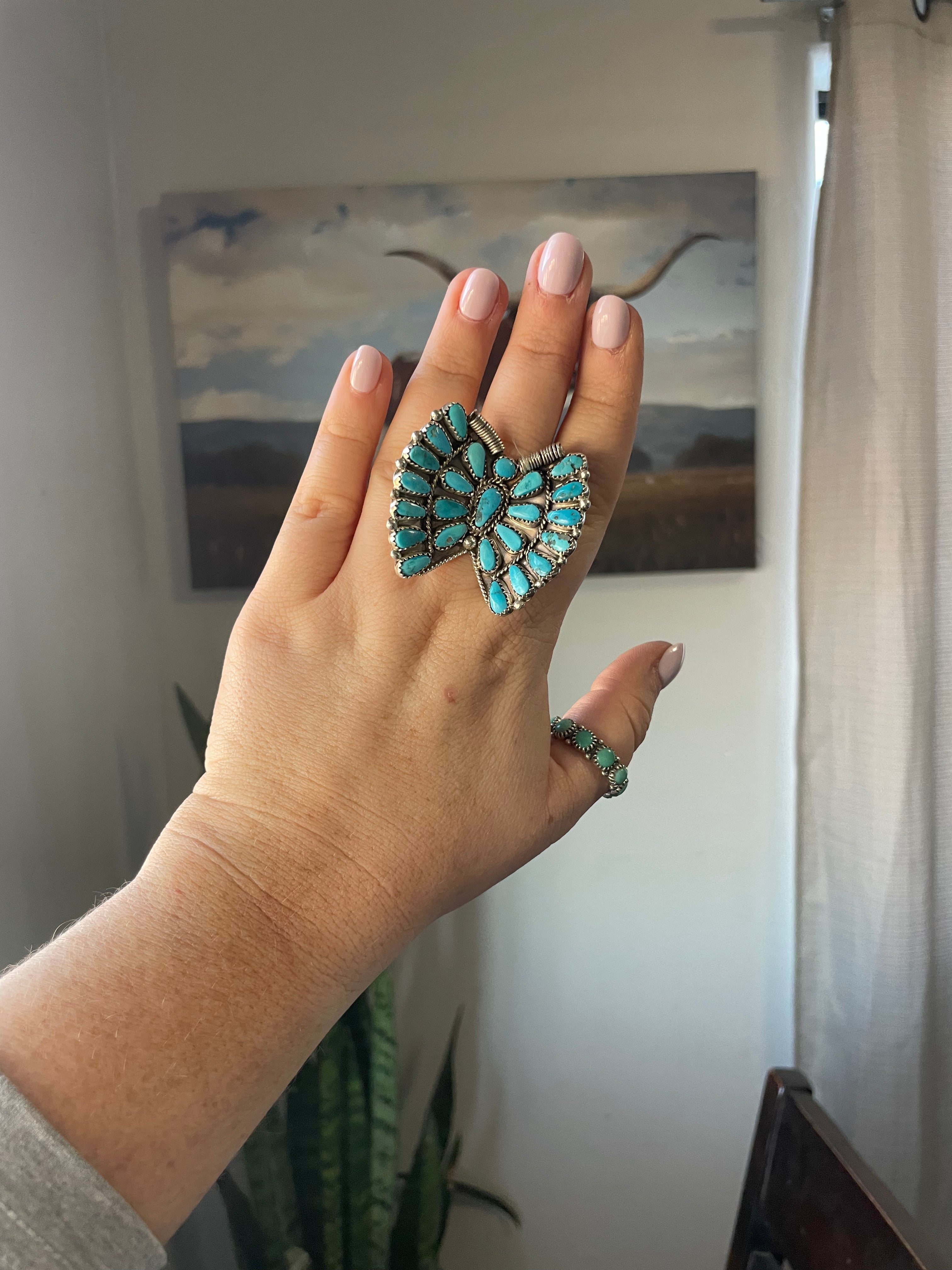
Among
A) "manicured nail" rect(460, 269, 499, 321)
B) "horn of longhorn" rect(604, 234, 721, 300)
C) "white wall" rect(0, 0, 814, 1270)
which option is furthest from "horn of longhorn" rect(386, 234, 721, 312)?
"manicured nail" rect(460, 269, 499, 321)

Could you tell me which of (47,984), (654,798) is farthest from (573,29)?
(47,984)

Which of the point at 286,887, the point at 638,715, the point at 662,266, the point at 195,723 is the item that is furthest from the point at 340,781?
the point at 662,266

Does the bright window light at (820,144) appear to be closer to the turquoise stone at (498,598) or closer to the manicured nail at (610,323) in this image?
the manicured nail at (610,323)

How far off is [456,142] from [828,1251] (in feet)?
5.23

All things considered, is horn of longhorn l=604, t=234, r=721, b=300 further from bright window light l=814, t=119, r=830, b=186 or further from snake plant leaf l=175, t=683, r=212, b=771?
snake plant leaf l=175, t=683, r=212, b=771

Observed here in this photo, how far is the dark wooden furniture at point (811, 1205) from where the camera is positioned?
0.59 meters

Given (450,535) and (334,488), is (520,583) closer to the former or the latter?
(450,535)

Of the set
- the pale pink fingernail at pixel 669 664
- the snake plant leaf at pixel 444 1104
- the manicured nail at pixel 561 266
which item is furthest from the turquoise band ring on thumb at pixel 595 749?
the snake plant leaf at pixel 444 1104

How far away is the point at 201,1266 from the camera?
1339mm

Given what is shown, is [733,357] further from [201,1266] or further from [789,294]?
[201,1266]

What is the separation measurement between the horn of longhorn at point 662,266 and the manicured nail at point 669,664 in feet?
2.64

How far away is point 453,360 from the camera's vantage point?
Answer: 0.55m

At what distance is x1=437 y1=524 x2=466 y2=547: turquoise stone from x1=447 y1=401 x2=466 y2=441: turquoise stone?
58 mm

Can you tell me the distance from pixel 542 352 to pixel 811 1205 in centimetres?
83
